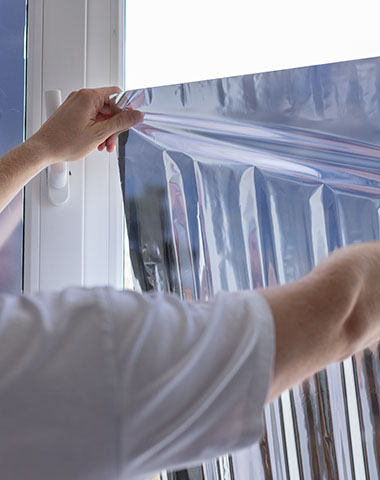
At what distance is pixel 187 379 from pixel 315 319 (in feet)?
0.49

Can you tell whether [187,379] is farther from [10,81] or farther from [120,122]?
[10,81]

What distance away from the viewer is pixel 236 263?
101 cm

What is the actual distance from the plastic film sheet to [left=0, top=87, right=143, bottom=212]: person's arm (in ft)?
0.13

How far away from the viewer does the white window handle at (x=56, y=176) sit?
1144 mm

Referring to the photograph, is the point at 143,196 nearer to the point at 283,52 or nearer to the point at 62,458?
the point at 283,52

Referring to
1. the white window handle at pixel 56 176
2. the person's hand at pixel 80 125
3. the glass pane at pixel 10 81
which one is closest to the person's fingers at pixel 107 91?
the person's hand at pixel 80 125

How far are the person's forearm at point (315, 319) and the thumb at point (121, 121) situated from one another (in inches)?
22.1

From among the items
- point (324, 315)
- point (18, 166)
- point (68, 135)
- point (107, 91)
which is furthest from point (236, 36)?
point (324, 315)

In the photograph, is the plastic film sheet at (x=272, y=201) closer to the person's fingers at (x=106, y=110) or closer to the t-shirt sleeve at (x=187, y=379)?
the person's fingers at (x=106, y=110)

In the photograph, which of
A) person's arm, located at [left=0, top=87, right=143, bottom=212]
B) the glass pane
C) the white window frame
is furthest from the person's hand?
the glass pane

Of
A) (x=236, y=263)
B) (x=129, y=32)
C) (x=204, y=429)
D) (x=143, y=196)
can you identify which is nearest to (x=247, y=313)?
(x=204, y=429)

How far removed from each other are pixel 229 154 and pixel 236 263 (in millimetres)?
204

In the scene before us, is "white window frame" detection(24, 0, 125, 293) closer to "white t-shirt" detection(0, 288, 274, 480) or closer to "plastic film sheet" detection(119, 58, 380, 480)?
"plastic film sheet" detection(119, 58, 380, 480)

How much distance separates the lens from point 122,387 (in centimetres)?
54
